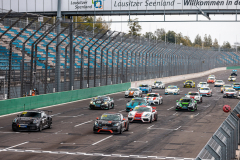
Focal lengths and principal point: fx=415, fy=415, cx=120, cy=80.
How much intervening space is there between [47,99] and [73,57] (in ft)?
25.1

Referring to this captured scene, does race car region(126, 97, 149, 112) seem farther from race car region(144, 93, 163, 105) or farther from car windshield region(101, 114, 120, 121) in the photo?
car windshield region(101, 114, 120, 121)

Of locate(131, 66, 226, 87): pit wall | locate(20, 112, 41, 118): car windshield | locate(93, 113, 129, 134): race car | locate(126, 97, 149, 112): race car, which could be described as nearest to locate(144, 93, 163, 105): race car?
locate(126, 97, 149, 112): race car

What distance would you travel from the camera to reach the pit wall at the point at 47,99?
95.7ft

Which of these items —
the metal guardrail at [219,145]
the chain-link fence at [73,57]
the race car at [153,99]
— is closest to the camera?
the metal guardrail at [219,145]

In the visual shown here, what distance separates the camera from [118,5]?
40.5 metres

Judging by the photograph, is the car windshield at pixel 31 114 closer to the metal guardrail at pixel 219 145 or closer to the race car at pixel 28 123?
the race car at pixel 28 123

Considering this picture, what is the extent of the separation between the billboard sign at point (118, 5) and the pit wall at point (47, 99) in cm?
867

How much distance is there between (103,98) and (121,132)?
44.0 ft

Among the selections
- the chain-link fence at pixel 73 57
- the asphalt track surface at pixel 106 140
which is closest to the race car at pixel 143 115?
the asphalt track surface at pixel 106 140

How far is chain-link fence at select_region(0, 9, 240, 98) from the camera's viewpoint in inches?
1278

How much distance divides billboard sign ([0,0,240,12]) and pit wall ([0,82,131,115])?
341 inches

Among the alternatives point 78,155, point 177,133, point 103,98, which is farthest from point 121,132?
point 103,98

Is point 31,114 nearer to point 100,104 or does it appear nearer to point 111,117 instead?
point 111,117

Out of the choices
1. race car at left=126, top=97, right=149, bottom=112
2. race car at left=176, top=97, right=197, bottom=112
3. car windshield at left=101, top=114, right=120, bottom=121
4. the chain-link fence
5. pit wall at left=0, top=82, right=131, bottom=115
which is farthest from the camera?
race car at left=176, top=97, right=197, bottom=112
